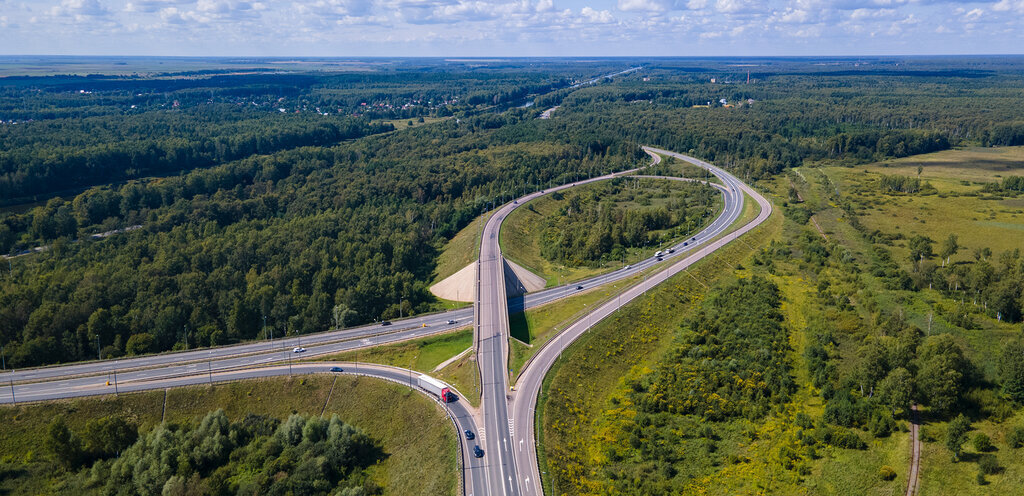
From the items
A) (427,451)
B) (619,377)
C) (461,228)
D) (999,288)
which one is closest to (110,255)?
(461,228)

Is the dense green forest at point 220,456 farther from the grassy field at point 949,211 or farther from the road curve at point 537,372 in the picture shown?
the grassy field at point 949,211

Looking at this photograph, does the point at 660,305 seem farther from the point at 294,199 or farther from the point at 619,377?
the point at 294,199

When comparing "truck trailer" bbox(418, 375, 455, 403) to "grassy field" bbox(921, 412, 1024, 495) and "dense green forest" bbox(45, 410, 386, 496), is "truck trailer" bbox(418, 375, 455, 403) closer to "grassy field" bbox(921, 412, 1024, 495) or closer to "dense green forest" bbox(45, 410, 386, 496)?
"dense green forest" bbox(45, 410, 386, 496)

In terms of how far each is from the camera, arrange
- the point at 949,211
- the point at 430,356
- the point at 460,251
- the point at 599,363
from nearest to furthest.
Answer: the point at 599,363 < the point at 430,356 < the point at 460,251 < the point at 949,211

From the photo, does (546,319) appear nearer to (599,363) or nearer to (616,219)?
(599,363)

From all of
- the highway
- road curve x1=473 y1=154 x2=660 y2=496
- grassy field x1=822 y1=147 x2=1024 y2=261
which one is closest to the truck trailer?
road curve x1=473 y1=154 x2=660 y2=496

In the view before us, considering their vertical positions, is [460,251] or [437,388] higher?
[460,251]

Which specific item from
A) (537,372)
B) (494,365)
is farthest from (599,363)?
(494,365)
